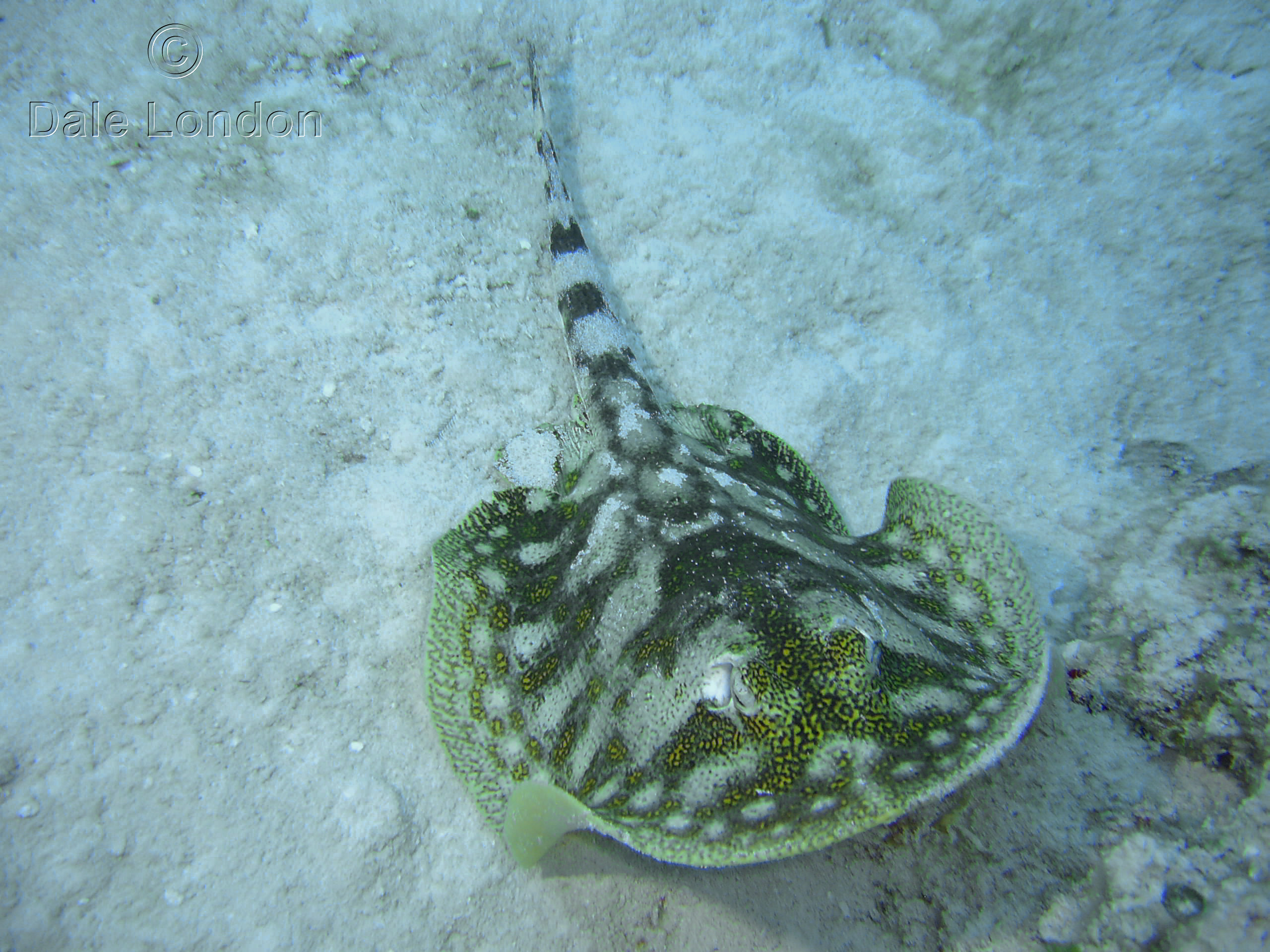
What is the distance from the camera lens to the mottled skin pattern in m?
2.29

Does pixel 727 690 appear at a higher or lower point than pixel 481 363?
lower

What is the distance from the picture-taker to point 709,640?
2533 mm

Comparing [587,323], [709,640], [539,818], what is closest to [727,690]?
[709,640]

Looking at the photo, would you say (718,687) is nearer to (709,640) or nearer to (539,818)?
(709,640)

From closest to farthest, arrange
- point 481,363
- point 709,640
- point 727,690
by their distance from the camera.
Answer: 1. point 727,690
2. point 709,640
3. point 481,363

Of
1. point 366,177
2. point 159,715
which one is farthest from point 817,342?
point 159,715

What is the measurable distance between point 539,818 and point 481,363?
281 cm

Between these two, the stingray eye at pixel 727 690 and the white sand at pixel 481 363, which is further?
the white sand at pixel 481 363

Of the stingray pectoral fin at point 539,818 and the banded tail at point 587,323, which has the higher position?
the banded tail at point 587,323

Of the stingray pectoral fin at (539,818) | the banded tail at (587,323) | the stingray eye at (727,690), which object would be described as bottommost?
the stingray pectoral fin at (539,818)

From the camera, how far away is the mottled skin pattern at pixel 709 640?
2.29m

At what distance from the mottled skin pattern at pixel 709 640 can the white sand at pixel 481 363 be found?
1.41 ft

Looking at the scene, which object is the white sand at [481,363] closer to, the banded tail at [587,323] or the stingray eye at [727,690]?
the banded tail at [587,323]

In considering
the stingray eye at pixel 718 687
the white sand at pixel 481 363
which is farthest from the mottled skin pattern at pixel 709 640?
the white sand at pixel 481 363
